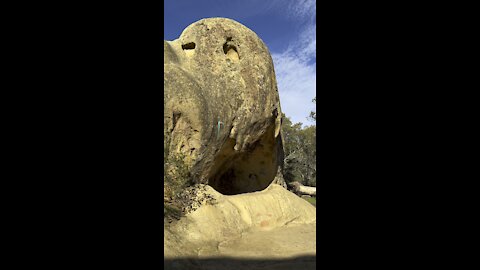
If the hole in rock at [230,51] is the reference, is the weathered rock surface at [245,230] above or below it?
below

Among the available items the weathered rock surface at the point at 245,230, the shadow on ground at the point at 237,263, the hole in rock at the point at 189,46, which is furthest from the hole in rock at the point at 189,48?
the shadow on ground at the point at 237,263

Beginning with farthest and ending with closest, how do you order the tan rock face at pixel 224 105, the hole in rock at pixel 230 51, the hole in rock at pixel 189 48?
the hole in rock at pixel 230 51, the hole in rock at pixel 189 48, the tan rock face at pixel 224 105

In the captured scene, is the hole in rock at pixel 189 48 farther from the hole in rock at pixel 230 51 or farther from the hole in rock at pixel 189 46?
the hole in rock at pixel 230 51

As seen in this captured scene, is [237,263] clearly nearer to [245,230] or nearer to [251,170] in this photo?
[245,230]

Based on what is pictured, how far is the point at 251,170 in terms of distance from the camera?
9.73 m

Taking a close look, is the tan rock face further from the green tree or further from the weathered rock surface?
the green tree

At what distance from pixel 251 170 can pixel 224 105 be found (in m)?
2.80

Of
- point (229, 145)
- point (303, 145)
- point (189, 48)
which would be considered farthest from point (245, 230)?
point (303, 145)

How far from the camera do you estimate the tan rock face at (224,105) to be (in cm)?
662

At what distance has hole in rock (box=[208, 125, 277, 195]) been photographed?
30.2ft

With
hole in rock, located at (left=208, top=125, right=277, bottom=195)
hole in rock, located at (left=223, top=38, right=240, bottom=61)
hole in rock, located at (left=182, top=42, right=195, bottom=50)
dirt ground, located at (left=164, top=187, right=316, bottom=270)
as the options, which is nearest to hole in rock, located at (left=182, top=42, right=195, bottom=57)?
hole in rock, located at (left=182, top=42, right=195, bottom=50)
